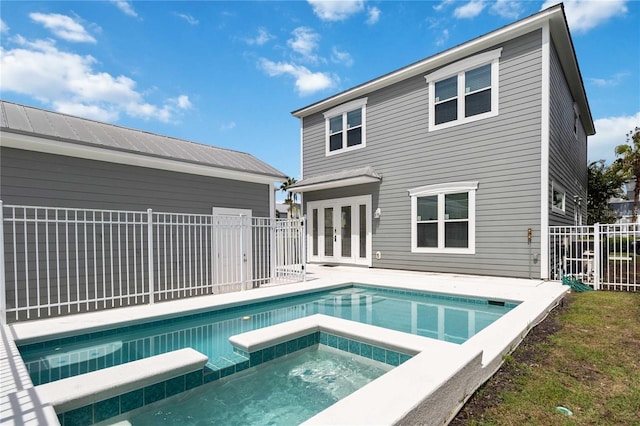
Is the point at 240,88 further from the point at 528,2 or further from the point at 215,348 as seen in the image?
the point at 215,348

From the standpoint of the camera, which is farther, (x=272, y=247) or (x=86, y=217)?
(x=272, y=247)

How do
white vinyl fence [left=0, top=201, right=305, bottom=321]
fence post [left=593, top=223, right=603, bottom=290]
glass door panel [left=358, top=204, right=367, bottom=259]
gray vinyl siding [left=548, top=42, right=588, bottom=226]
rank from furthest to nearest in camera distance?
glass door panel [left=358, top=204, right=367, bottom=259]
gray vinyl siding [left=548, top=42, right=588, bottom=226]
fence post [left=593, top=223, right=603, bottom=290]
white vinyl fence [left=0, top=201, right=305, bottom=321]

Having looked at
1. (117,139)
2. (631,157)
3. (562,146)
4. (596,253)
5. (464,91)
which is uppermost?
(464,91)

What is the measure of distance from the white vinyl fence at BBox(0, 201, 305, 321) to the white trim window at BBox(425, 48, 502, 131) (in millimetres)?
5373

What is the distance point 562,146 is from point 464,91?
354 centimetres

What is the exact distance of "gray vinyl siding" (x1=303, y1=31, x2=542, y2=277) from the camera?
8.23 metres

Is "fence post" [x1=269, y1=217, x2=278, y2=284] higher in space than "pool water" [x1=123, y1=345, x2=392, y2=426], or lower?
higher

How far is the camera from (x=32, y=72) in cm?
1002

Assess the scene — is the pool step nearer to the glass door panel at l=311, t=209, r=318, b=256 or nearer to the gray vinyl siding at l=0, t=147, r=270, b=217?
the gray vinyl siding at l=0, t=147, r=270, b=217

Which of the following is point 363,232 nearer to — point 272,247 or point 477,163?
point 272,247

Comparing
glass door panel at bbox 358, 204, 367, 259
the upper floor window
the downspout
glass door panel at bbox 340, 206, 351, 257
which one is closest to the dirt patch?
the downspout

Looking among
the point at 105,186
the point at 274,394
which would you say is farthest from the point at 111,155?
the point at 274,394

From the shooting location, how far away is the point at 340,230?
40.6 feet

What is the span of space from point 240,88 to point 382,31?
19.9 feet
